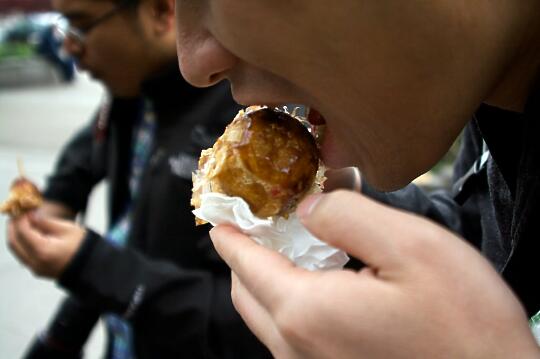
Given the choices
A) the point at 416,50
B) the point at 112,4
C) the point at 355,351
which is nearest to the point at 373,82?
the point at 416,50

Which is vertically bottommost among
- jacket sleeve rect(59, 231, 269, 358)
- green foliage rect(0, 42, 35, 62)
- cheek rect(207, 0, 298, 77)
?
green foliage rect(0, 42, 35, 62)

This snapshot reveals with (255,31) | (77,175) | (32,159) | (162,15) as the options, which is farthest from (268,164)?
(32,159)

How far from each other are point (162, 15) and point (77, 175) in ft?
3.06

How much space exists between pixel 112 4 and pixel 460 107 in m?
1.65

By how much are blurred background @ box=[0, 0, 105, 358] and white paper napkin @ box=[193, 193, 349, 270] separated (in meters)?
1.74

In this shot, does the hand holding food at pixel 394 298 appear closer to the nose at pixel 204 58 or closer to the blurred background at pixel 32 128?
the nose at pixel 204 58

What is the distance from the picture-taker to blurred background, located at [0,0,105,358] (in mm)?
3904

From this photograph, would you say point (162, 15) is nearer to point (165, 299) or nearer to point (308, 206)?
point (165, 299)

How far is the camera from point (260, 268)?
78cm

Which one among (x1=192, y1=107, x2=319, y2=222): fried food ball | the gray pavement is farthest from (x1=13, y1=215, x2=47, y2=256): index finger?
the gray pavement

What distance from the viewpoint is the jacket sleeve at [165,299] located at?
1674 millimetres

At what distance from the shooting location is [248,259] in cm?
81

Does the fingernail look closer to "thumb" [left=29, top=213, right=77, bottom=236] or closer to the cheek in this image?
the cheek

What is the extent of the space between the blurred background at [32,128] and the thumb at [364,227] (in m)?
2.06
